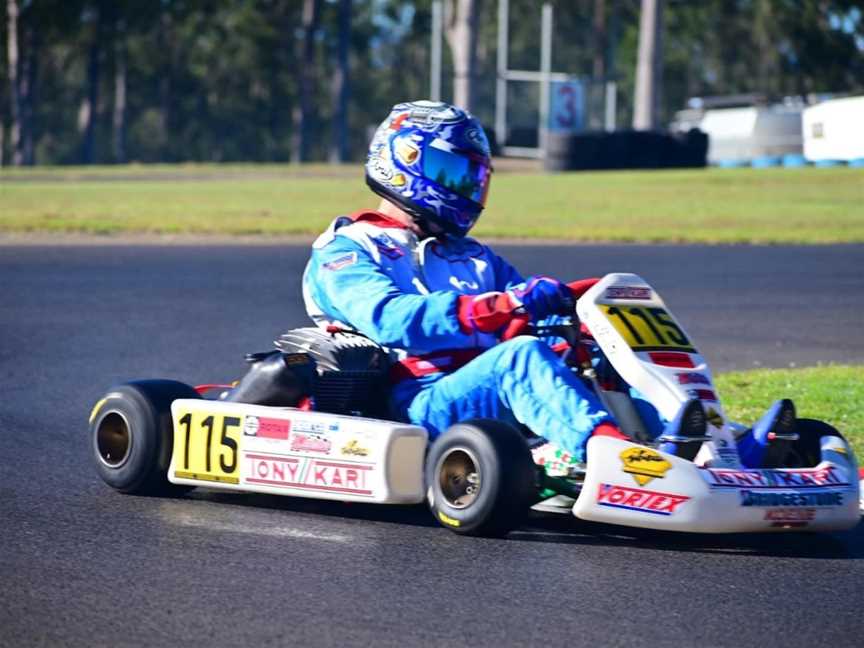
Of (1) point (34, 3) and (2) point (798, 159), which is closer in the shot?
(2) point (798, 159)

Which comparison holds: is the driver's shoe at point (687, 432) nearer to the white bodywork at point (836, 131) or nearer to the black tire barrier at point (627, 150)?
the white bodywork at point (836, 131)

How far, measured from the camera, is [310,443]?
5.12m

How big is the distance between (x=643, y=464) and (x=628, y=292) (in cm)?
74

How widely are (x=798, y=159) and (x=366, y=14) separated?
50.5m

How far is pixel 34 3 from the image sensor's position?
60.1 meters

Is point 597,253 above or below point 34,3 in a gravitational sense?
below

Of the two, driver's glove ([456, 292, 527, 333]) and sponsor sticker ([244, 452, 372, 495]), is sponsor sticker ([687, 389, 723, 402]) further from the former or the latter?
sponsor sticker ([244, 452, 372, 495])

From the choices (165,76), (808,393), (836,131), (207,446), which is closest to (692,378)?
(207,446)

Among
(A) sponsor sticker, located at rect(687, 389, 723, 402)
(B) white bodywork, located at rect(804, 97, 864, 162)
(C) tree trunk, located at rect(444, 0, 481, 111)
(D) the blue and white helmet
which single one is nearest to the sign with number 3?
(C) tree trunk, located at rect(444, 0, 481, 111)

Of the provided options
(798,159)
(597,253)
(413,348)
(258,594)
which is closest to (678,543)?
(413,348)

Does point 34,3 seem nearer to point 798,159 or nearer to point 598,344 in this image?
point 798,159

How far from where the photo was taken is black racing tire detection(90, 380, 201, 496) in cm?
545

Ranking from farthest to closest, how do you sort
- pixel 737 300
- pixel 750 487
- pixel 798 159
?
pixel 798 159, pixel 737 300, pixel 750 487

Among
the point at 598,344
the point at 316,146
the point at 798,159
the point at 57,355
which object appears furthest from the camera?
the point at 316,146
